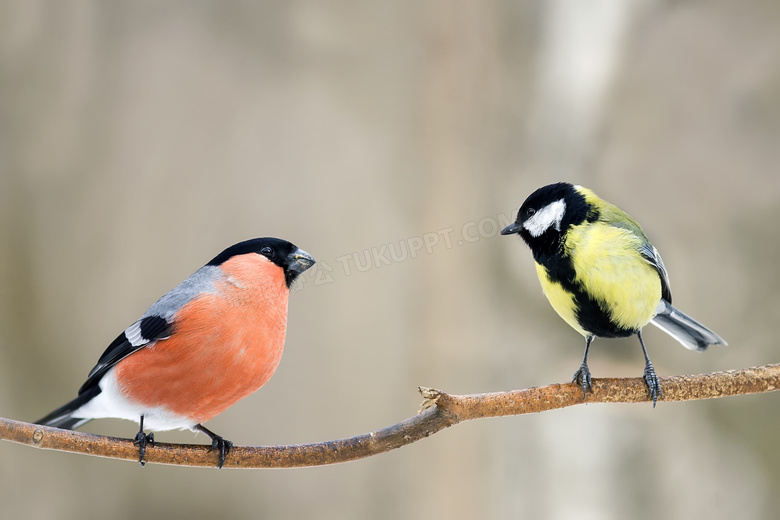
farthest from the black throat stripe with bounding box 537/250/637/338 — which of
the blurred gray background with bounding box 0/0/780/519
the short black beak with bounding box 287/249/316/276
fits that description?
the blurred gray background with bounding box 0/0/780/519

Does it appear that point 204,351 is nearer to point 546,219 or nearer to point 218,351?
point 218,351

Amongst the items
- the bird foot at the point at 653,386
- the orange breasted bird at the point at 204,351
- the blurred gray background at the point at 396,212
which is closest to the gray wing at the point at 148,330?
the orange breasted bird at the point at 204,351

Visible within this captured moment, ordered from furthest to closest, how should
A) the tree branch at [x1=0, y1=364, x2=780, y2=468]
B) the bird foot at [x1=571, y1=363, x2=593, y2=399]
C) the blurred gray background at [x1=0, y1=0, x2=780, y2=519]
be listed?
the blurred gray background at [x1=0, y1=0, x2=780, y2=519]
the bird foot at [x1=571, y1=363, x2=593, y2=399]
the tree branch at [x1=0, y1=364, x2=780, y2=468]

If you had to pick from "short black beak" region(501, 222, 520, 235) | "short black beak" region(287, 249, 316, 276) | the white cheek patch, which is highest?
the white cheek patch

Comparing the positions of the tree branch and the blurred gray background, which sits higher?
the blurred gray background

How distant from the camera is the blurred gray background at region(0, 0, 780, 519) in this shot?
5.44 feet

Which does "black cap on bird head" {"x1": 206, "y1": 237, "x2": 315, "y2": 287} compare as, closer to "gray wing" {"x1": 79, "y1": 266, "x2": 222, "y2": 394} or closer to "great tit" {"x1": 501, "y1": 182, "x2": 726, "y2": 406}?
"gray wing" {"x1": 79, "y1": 266, "x2": 222, "y2": 394}

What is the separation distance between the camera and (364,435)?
66 cm

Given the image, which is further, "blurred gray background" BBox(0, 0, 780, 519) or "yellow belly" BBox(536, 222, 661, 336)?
"blurred gray background" BBox(0, 0, 780, 519)

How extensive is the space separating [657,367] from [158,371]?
1369 millimetres

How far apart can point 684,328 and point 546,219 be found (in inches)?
9.7

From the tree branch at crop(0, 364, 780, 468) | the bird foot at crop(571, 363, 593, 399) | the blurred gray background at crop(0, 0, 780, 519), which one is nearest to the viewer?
the tree branch at crop(0, 364, 780, 468)

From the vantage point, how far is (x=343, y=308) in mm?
1754

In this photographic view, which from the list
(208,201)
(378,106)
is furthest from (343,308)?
(378,106)
